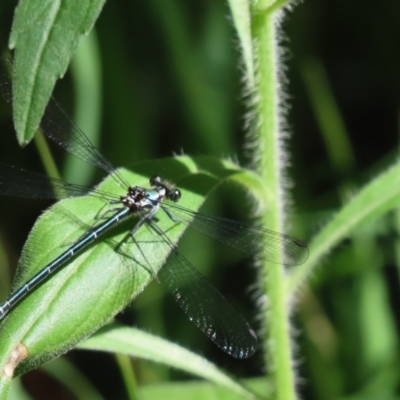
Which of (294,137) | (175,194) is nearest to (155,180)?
(175,194)

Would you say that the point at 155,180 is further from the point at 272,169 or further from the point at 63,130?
the point at 63,130

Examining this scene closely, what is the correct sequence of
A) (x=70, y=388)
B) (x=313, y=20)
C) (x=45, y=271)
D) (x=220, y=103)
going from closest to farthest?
(x=45, y=271), (x=70, y=388), (x=220, y=103), (x=313, y=20)

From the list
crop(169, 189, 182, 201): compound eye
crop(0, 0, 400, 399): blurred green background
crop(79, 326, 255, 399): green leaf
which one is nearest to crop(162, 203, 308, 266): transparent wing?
crop(169, 189, 182, 201): compound eye

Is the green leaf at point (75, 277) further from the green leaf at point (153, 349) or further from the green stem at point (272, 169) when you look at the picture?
the green leaf at point (153, 349)

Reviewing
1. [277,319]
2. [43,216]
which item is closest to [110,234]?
[43,216]

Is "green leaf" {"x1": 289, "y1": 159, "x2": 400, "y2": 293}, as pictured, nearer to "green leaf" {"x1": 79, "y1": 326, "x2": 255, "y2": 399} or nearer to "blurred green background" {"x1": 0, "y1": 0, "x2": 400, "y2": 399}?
"green leaf" {"x1": 79, "y1": 326, "x2": 255, "y2": 399}

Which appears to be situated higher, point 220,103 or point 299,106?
point 299,106

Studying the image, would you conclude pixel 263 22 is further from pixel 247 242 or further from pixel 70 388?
pixel 70 388

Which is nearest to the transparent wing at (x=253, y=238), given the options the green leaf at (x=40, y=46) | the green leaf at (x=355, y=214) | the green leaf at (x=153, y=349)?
the green leaf at (x=355, y=214)
